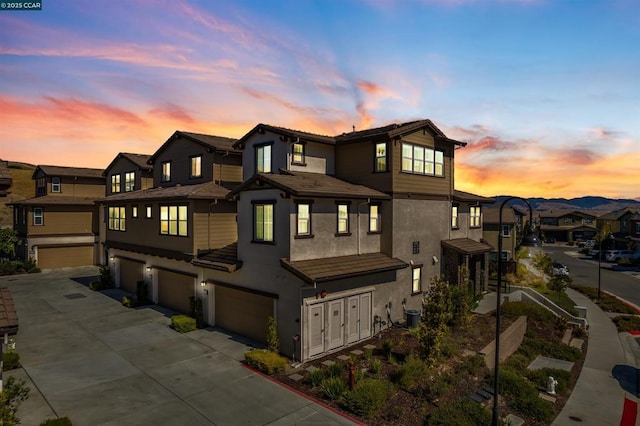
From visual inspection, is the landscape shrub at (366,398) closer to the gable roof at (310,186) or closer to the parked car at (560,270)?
the gable roof at (310,186)

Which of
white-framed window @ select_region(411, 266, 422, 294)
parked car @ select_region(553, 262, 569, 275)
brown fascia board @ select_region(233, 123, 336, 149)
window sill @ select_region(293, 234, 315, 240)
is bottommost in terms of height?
parked car @ select_region(553, 262, 569, 275)

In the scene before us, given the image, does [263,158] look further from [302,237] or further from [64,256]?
[64,256]

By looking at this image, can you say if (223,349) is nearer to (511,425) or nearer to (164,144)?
(511,425)

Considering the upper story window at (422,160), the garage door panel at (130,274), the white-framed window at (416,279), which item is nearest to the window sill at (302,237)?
the upper story window at (422,160)

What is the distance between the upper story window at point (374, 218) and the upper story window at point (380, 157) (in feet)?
7.52

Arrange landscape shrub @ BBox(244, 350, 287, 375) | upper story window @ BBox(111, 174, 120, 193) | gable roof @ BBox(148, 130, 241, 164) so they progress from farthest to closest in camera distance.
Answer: upper story window @ BBox(111, 174, 120, 193)
gable roof @ BBox(148, 130, 241, 164)
landscape shrub @ BBox(244, 350, 287, 375)

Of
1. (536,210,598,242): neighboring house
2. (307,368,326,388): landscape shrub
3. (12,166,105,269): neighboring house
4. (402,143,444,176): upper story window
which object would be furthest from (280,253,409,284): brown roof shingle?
(536,210,598,242): neighboring house

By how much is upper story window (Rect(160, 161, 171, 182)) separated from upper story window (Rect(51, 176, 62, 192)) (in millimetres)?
19611

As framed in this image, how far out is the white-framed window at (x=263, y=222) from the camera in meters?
17.8

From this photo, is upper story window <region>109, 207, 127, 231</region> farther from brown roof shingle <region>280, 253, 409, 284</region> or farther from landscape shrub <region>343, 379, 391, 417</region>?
landscape shrub <region>343, 379, 391, 417</region>

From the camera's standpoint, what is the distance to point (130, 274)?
2989 cm

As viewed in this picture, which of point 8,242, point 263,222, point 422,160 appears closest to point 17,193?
point 8,242

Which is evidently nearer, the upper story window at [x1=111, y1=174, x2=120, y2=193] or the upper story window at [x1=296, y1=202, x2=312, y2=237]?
the upper story window at [x1=296, y1=202, x2=312, y2=237]

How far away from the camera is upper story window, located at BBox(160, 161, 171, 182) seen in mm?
30747
